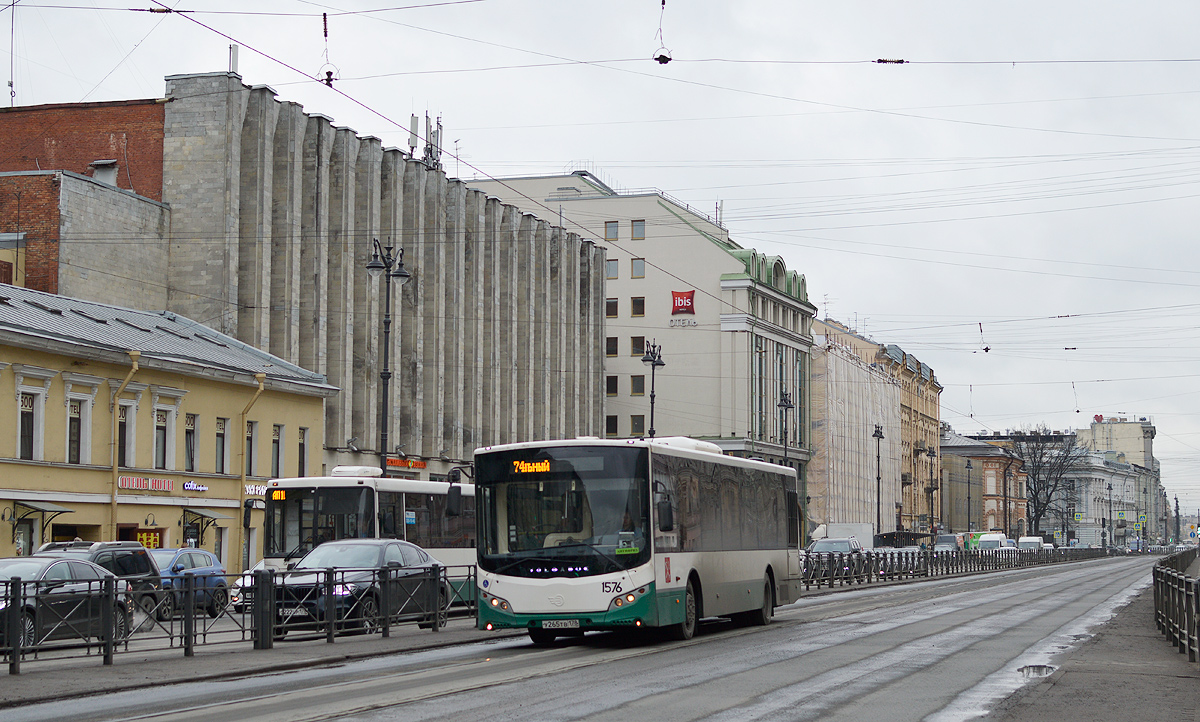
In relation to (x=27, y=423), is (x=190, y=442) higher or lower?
lower

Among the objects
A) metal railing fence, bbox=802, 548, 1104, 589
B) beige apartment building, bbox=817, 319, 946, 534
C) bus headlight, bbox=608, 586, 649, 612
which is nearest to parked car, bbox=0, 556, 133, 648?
bus headlight, bbox=608, 586, 649, 612

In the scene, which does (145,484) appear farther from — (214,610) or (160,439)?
(214,610)

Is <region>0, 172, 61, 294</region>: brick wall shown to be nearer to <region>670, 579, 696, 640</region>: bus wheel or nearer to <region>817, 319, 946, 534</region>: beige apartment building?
<region>670, 579, 696, 640</region>: bus wheel

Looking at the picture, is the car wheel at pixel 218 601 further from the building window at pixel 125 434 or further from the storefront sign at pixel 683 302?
the storefront sign at pixel 683 302

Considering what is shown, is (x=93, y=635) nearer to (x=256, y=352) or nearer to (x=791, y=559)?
(x=791, y=559)

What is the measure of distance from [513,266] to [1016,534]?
110813 mm

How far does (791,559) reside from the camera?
28156 mm

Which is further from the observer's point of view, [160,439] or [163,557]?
[160,439]

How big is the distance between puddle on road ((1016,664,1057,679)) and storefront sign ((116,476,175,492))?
2655 centimetres

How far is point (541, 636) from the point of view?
21219mm

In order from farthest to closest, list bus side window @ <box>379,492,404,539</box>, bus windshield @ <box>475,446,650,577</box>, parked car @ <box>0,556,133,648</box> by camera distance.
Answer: bus side window @ <box>379,492,404,539</box> → bus windshield @ <box>475,446,650,577</box> → parked car @ <box>0,556,133,648</box>

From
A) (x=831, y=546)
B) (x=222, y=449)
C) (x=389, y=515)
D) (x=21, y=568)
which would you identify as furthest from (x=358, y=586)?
(x=831, y=546)

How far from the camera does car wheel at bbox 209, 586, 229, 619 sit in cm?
2002

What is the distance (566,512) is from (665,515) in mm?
1441
